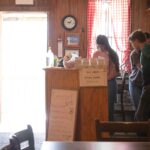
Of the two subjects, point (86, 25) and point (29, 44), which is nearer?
point (86, 25)

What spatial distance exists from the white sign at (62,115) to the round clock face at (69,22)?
244cm

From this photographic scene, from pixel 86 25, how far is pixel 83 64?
247cm

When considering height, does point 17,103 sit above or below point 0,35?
below

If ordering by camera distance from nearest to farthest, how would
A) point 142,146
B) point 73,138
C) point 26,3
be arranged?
point 142,146 < point 73,138 < point 26,3

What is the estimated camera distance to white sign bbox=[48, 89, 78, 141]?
342 cm

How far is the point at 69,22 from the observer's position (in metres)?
5.72

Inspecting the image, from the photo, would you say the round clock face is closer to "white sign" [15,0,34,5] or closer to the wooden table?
"white sign" [15,0,34,5]

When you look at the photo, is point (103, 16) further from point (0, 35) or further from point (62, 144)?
point (62, 144)

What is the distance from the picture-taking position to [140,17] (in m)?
5.77

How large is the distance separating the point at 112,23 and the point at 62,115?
2775 millimetres

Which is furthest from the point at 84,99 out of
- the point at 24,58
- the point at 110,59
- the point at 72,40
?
the point at 24,58

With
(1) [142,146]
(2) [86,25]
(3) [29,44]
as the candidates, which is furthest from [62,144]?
(3) [29,44]

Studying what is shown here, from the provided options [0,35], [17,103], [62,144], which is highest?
[0,35]

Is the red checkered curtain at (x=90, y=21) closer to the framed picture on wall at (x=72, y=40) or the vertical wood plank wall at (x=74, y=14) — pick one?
the vertical wood plank wall at (x=74, y=14)
